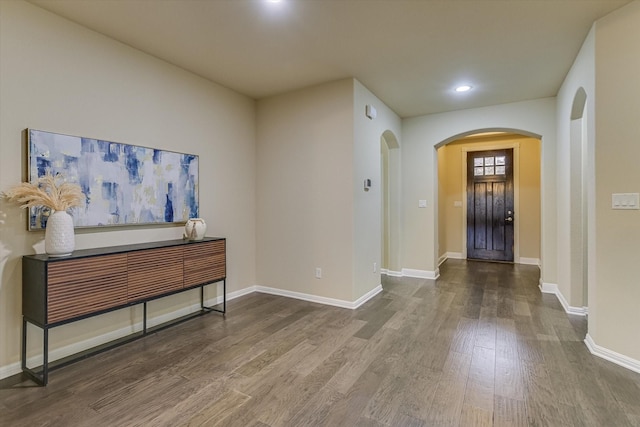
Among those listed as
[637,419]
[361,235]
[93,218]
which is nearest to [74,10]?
[93,218]

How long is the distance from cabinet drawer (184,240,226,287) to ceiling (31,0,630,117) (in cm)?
197

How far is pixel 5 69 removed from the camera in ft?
7.32

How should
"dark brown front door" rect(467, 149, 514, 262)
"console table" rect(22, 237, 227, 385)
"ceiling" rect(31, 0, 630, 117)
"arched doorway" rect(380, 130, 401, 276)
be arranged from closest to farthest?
"console table" rect(22, 237, 227, 385), "ceiling" rect(31, 0, 630, 117), "arched doorway" rect(380, 130, 401, 276), "dark brown front door" rect(467, 149, 514, 262)

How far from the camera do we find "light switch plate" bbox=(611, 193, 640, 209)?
2350 millimetres

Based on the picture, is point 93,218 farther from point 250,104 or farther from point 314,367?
point 250,104

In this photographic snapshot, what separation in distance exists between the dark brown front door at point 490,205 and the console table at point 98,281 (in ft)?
19.8

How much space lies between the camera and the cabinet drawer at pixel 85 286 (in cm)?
217

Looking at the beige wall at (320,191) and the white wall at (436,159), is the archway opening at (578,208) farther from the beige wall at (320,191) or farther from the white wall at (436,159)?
the beige wall at (320,191)

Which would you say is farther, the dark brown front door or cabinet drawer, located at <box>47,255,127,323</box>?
the dark brown front door

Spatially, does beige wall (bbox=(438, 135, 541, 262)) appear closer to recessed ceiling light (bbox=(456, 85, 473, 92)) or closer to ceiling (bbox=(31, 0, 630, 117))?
recessed ceiling light (bbox=(456, 85, 473, 92))

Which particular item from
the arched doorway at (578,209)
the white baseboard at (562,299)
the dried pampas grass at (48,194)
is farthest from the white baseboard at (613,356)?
the dried pampas grass at (48,194)

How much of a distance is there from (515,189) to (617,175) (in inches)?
179

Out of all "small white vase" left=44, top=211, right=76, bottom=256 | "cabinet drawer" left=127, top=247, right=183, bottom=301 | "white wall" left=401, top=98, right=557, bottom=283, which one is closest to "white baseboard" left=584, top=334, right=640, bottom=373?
"white wall" left=401, top=98, right=557, bottom=283

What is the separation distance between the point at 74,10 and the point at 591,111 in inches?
167
